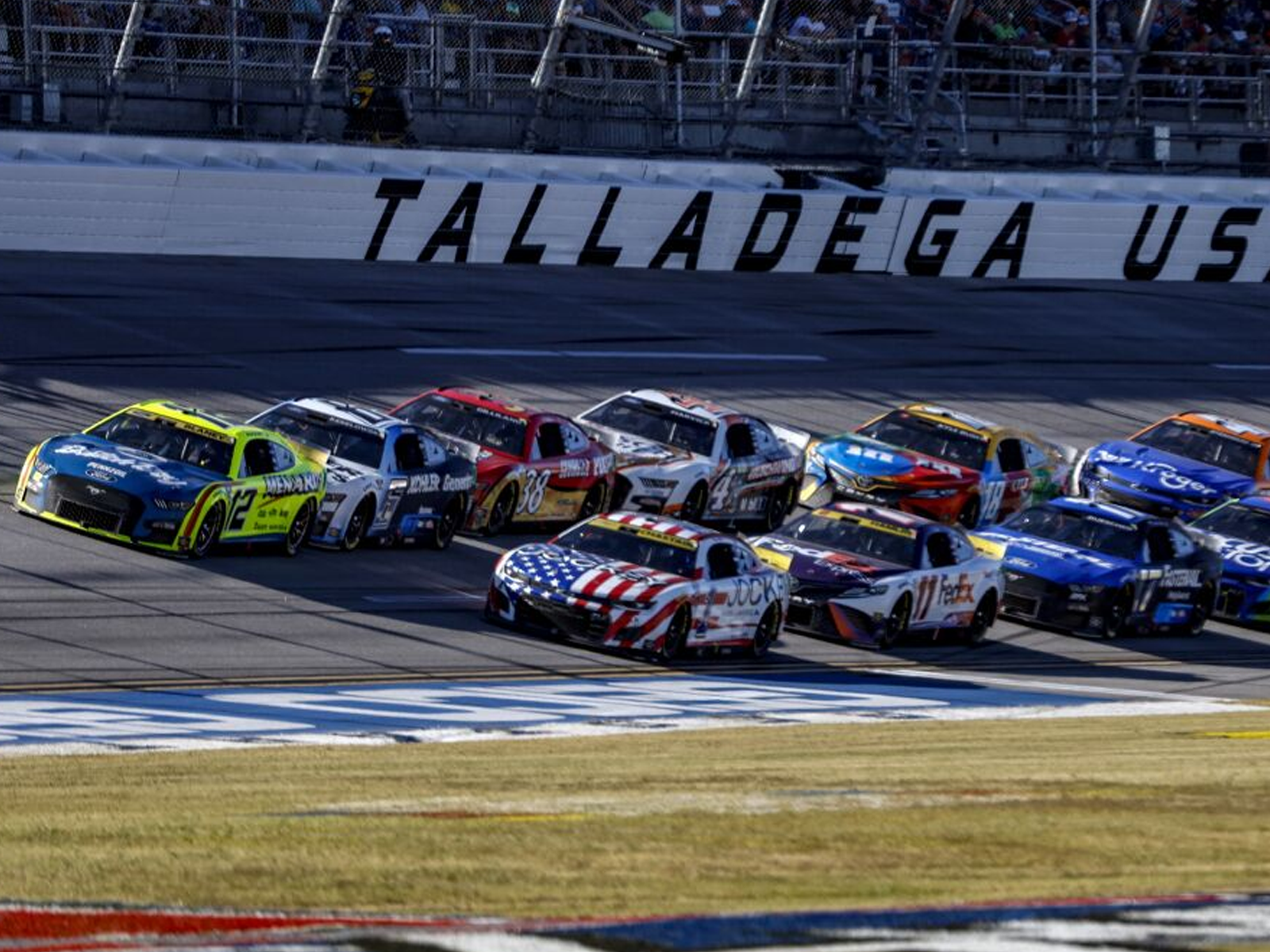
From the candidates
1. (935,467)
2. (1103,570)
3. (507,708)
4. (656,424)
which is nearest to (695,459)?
(656,424)

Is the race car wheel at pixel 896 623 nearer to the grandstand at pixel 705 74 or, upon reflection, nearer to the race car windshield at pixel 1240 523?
the race car windshield at pixel 1240 523

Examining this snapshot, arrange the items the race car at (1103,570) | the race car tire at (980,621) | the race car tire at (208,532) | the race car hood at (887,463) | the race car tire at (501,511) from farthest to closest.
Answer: the race car hood at (887,463) < the race car tire at (501,511) < the race car at (1103,570) < the race car tire at (980,621) < the race car tire at (208,532)

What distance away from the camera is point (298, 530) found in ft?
70.7

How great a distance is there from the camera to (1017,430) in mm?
27234

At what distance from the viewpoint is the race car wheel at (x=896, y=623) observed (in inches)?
841

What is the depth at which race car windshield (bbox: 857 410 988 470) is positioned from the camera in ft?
86.6

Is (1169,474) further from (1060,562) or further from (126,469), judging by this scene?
(126,469)

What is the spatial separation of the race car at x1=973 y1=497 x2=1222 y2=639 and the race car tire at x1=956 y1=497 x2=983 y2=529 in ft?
6.19

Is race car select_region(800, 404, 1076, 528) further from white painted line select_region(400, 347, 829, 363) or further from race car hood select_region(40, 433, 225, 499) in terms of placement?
race car hood select_region(40, 433, 225, 499)

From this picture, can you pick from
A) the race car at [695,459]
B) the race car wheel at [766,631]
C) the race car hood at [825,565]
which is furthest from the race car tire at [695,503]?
the race car wheel at [766,631]

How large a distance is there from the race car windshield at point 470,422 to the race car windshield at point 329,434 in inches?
57.1

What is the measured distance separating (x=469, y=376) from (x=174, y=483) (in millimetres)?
8150

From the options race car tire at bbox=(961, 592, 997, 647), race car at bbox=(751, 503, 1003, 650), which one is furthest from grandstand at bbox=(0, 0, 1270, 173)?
race car tire at bbox=(961, 592, 997, 647)

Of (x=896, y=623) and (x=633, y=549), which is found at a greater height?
(x=633, y=549)
